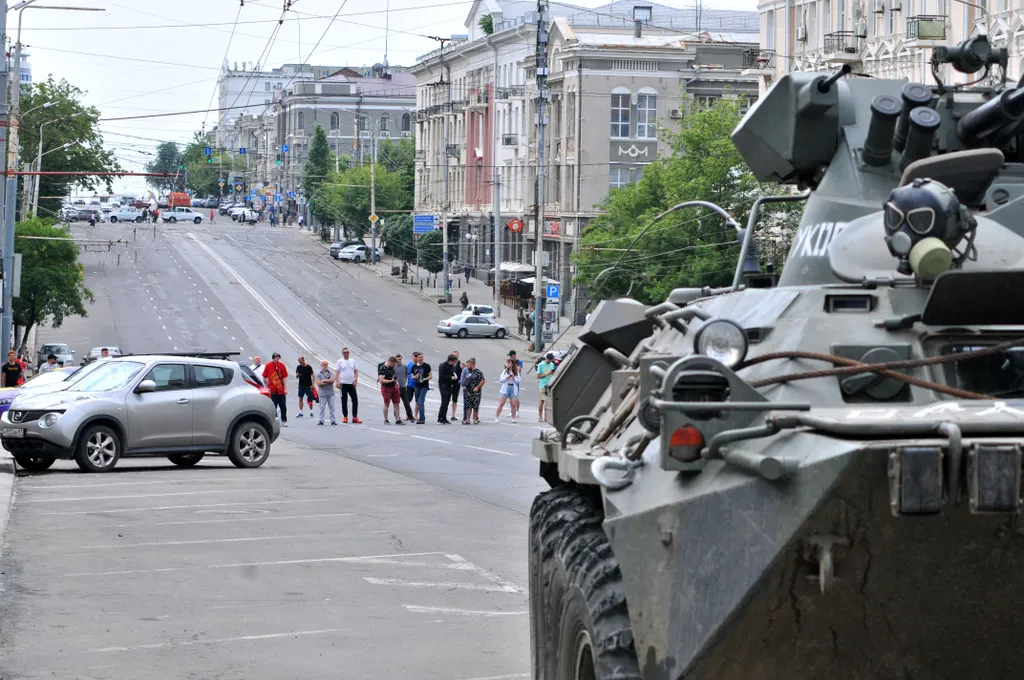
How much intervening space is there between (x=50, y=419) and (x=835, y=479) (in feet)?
56.5

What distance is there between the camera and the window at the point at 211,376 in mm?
21891

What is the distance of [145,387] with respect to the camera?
21.3m

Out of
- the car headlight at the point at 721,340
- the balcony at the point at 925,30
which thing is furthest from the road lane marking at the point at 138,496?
the balcony at the point at 925,30

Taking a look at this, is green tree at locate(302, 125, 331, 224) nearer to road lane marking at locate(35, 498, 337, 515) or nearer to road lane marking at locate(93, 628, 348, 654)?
road lane marking at locate(35, 498, 337, 515)

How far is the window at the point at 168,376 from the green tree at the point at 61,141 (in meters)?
46.0

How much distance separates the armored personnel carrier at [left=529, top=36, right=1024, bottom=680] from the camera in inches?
187

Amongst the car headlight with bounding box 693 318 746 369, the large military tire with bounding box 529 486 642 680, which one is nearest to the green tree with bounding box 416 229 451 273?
the large military tire with bounding box 529 486 642 680

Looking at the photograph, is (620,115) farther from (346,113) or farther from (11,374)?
(346,113)

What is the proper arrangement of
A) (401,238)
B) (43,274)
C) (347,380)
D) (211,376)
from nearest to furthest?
1. (211,376)
2. (347,380)
3. (43,274)
4. (401,238)

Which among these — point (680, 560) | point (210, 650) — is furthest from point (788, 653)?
point (210, 650)

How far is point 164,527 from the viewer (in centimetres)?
1516

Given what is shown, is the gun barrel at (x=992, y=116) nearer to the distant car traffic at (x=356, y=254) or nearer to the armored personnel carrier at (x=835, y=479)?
the armored personnel carrier at (x=835, y=479)

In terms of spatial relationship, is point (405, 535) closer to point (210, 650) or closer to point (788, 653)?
point (210, 650)

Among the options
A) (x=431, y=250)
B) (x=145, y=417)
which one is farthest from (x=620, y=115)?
(x=145, y=417)
